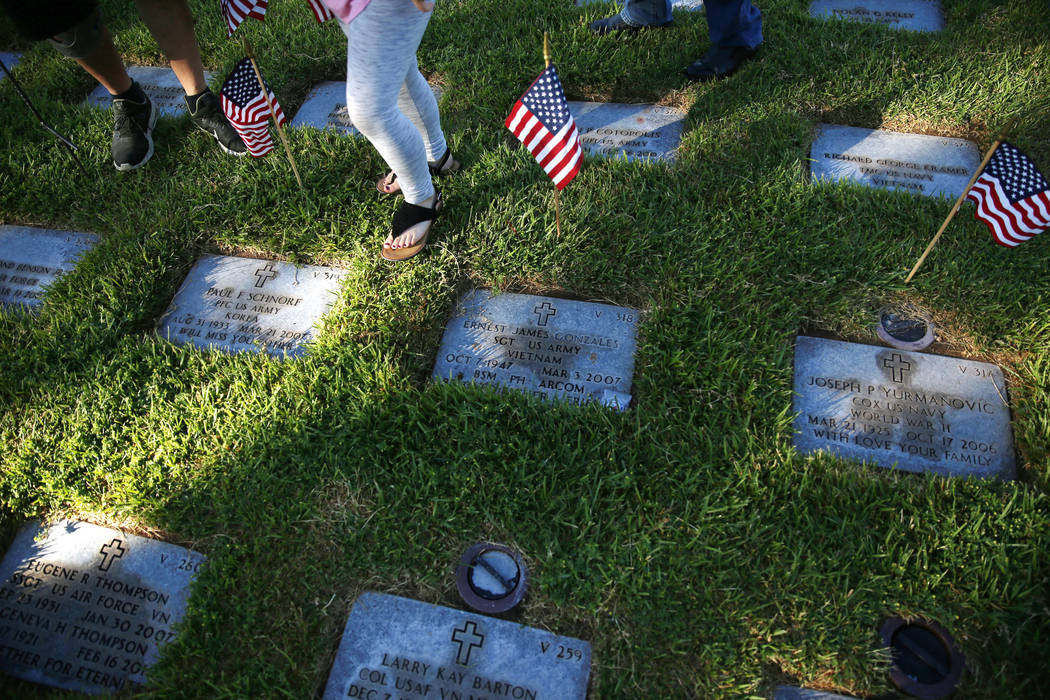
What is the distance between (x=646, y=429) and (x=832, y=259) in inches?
47.0

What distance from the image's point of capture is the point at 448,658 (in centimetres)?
192

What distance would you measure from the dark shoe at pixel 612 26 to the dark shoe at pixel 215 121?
85.0 inches

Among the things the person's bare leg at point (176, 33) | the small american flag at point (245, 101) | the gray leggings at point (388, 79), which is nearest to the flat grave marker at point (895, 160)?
the gray leggings at point (388, 79)

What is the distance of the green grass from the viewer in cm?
197

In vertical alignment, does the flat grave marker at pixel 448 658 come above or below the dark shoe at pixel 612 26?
below

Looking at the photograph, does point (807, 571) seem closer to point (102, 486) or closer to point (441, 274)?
point (441, 274)

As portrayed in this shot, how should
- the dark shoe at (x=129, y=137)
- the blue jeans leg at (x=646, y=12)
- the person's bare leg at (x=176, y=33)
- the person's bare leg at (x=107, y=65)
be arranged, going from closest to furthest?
the person's bare leg at (x=176, y=33), the person's bare leg at (x=107, y=65), the dark shoe at (x=129, y=137), the blue jeans leg at (x=646, y=12)

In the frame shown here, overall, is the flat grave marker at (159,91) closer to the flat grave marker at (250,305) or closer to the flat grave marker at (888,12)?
the flat grave marker at (250,305)

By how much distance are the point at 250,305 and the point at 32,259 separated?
4.11 ft

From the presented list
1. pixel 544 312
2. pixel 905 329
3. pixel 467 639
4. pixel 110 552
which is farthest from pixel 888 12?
pixel 110 552

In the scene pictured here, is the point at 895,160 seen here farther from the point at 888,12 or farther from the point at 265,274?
the point at 265,274

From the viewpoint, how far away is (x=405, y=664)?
1919 millimetres

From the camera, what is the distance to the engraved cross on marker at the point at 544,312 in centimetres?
264

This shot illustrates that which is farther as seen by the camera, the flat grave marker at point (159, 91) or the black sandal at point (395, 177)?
the flat grave marker at point (159, 91)
